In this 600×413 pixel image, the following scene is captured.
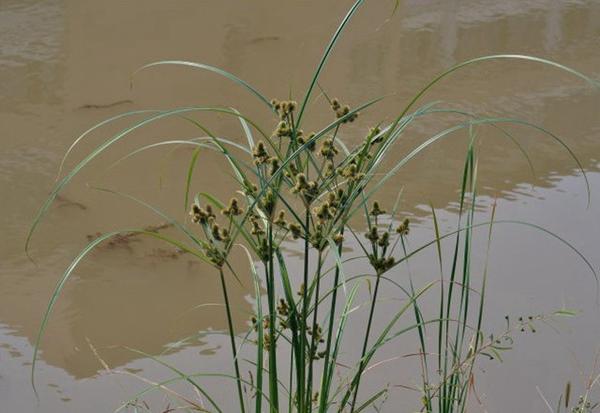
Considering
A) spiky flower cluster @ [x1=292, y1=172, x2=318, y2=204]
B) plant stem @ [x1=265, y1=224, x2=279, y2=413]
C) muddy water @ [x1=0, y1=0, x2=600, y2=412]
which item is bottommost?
plant stem @ [x1=265, y1=224, x2=279, y2=413]

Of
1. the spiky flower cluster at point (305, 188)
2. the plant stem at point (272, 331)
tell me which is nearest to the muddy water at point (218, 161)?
the plant stem at point (272, 331)

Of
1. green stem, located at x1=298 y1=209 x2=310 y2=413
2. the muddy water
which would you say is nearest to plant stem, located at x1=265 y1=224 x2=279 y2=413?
green stem, located at x1=298 y1=209 x2=310 y2=413

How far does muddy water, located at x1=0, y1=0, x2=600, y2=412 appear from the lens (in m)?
2.58

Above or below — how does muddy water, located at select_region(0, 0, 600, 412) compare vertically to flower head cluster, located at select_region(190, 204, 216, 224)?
above

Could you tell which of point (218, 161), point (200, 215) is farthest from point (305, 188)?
point (218, 161)

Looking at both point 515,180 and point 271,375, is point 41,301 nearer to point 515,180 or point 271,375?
point 271,375

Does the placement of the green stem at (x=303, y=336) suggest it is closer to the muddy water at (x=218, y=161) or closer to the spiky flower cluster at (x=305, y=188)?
the spiky flower cluster at (x=305, y=188)

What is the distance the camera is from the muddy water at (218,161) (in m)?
2.58

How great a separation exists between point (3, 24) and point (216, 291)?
256 centimetres

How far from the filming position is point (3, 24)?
486cm

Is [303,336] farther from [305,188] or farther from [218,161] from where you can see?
[218,161]

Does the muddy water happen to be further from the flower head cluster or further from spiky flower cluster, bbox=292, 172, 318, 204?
spiky flower cluster, bbox=292, 172, 318, 204

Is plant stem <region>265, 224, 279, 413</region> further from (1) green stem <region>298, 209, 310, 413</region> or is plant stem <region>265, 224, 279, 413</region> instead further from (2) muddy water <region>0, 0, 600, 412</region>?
(2) muddy water <region>0, 0, 600, 412</region>

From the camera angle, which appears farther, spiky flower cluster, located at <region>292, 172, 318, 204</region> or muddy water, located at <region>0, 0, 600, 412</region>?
muddy water, located at <region>0, 0, 600, 412</region>
